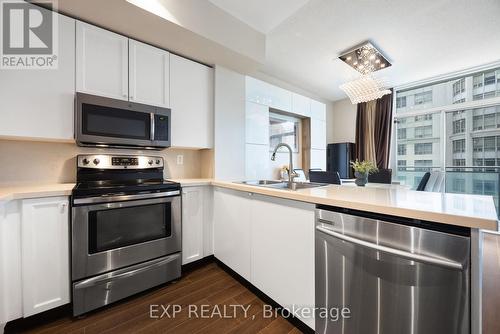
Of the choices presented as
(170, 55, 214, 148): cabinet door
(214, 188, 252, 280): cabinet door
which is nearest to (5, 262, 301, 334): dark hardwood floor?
(214, 188, 252, 280): cabinet door

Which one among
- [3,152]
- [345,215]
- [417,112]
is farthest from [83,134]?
[417,112]

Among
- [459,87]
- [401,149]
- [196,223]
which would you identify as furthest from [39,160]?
[459,87]

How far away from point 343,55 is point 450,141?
109 inches

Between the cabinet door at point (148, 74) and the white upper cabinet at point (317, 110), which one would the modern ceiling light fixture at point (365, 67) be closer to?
the white upper cabinet at point (317, 110)

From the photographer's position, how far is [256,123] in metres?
2.90

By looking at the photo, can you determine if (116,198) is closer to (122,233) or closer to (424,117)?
(122,233)

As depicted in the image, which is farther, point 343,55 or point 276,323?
point 343,55

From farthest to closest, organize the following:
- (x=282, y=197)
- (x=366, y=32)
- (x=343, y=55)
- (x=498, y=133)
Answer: (x=498, y=133)
(x=343, y=55)
(x=366, y=32)
(x=282, y=197)

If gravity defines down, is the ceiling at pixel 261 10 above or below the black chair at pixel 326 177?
above

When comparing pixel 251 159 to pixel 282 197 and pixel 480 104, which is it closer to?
pixel 282 197

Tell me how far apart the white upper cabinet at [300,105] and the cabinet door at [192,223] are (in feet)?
7.36

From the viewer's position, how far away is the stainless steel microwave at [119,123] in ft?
5.46

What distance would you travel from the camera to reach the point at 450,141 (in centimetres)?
373

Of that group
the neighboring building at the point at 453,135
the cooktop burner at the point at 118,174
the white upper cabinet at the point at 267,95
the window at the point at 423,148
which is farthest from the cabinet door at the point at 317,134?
the cooktop burner at the point at 118,174
